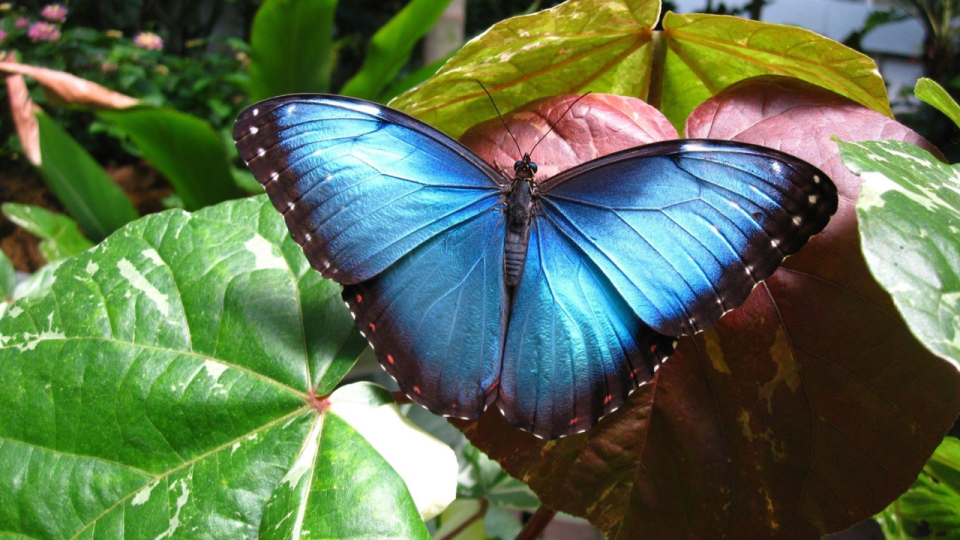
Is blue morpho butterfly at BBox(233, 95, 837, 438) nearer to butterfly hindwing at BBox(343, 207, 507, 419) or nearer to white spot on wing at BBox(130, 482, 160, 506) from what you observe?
butterfly hindwing at BBox(343, 207, 507, 419)

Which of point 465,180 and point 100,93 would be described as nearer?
point 465,180

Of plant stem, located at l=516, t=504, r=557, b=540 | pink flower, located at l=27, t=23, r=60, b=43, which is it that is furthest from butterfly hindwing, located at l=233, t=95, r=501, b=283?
pink flower, located at l=27, t=23, r=60, b=43

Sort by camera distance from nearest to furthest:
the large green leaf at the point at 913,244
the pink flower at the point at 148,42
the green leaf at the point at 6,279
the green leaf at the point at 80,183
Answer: the large green leaf at the point at 913,244 → the green leaf at the point at 6,279 → the green leaf at the point at 80,183 → the pink flower at the point at 148,42

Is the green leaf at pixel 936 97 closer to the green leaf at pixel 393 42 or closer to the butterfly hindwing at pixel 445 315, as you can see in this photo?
the butterfly hindwing at pixel 445 315

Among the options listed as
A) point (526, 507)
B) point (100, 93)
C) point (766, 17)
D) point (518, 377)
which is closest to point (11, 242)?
point (100, 93)

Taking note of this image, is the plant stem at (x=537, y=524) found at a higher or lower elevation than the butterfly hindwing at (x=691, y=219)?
lower

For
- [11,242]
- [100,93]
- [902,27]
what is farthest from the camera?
[902,27]

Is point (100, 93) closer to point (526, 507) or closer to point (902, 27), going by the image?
point (526, 507)

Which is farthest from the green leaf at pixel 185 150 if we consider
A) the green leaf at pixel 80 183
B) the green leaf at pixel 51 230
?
the green leaf at pixel 51 230
